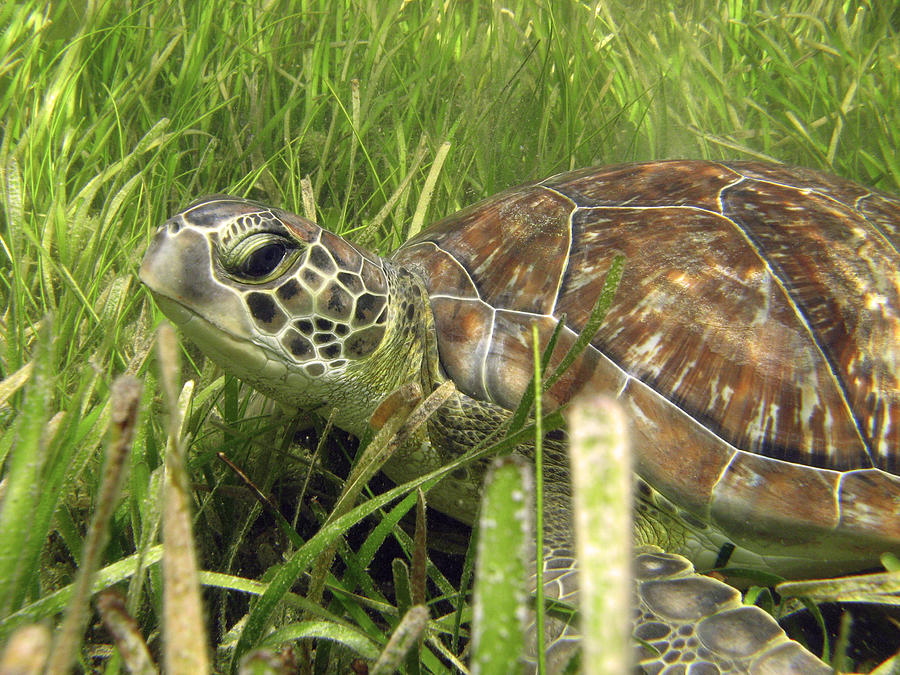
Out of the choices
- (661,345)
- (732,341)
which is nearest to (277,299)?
(661,345)

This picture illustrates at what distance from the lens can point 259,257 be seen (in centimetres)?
133

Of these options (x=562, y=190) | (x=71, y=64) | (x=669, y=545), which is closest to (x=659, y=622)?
(x=669, y=545)

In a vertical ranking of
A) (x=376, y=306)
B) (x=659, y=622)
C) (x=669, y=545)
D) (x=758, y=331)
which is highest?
(x=758, y=331)

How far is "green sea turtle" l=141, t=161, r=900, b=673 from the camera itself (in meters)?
1.25

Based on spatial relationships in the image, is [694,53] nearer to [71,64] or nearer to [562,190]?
[562,190]

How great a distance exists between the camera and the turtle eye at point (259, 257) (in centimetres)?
130

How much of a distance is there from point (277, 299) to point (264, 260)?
4.1 inches

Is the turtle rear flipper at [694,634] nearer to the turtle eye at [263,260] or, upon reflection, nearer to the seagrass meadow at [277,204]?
the seagrass meadow at [277,204]

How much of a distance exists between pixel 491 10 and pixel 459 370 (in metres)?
3.21

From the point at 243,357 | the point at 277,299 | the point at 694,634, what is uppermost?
the point at 277,299

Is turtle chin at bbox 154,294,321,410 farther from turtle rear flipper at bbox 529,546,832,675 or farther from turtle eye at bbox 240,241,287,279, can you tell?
turtle rear flipper at bbox 529,546,832,675

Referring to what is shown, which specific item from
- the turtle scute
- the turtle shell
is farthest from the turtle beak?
the turtle scute

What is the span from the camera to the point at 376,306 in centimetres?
147

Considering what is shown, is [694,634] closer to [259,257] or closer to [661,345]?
[661,345]
